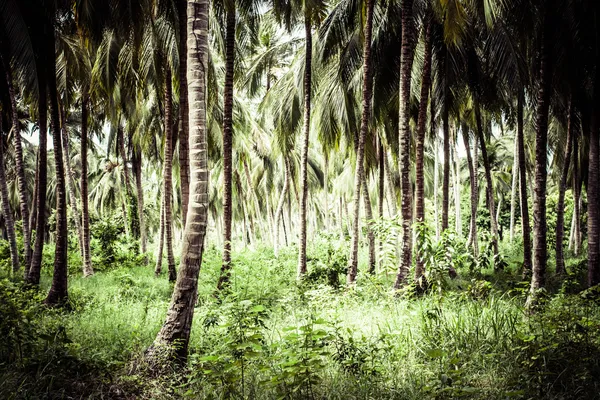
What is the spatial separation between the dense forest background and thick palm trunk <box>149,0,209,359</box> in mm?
26

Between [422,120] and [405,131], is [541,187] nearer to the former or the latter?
[405,131]

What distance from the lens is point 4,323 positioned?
4652 mm

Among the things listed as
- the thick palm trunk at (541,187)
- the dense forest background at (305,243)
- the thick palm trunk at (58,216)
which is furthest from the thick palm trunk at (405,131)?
the thick palm trunk at (58,216)

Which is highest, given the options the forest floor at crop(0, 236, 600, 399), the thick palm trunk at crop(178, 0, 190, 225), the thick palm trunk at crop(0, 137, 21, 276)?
the thick palm trunk at crop(178, 0, 190, 225)

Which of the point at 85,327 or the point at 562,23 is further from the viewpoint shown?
the point at 562,23

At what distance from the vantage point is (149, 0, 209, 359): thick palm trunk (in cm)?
477

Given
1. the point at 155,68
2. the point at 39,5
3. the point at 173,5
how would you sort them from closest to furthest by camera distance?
the point at 39,5 → the point at 173,5 → the point at 155,68

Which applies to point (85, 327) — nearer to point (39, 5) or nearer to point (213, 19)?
point (39, 5)

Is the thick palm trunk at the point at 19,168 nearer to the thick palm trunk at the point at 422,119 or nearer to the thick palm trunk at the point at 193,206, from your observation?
the thick palm trunk at the point at 193,206

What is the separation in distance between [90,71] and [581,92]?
1402 cm

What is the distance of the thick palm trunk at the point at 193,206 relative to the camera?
4.77 m

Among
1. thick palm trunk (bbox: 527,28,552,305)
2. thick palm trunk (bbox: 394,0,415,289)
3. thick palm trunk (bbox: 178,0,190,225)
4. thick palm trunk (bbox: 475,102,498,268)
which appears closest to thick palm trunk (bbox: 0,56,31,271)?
thick palm trunk (bbox: 178,0,190,225)

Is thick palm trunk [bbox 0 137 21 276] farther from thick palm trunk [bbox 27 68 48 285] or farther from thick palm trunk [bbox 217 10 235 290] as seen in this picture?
thick palm trunk [bbox 217 10 235 290]

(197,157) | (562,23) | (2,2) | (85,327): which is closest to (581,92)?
(562,23)
